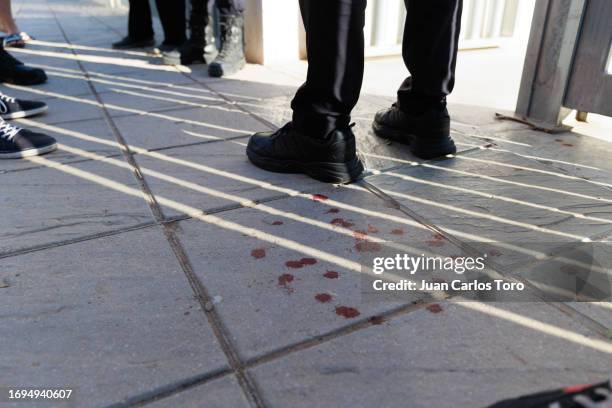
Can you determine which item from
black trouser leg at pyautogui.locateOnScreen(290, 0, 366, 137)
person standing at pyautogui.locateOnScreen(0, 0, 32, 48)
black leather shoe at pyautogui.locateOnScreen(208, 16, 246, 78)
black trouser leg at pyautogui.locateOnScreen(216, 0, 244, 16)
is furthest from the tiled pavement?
person standing at pyautogui.locateOnScreen(0, 0, 32, 48)

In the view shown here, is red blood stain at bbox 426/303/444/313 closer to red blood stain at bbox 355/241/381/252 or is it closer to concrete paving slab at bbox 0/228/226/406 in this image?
red blood stain at bbox 355/241/381/252

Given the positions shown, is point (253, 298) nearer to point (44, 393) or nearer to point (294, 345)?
point (294, 345)

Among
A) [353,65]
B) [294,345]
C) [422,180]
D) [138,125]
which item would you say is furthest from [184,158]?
[294,345]

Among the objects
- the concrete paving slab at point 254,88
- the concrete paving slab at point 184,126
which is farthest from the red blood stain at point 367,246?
the concrete paving slab at point 254,88

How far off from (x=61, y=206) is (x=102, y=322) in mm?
663

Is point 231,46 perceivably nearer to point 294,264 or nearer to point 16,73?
point 16,73

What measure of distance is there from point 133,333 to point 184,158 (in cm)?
105

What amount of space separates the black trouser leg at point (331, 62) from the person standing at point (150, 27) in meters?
2.85

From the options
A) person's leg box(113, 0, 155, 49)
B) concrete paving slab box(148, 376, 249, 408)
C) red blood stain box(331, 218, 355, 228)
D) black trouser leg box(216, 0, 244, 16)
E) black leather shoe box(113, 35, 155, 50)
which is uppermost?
black trouser leg box(216, 0, 244, 16)

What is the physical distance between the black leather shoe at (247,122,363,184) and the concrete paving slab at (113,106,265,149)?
0.42m

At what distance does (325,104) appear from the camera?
1638 millimetres

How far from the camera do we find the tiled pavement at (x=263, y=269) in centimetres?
90

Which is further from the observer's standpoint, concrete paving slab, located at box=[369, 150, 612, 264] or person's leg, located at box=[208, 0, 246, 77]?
person's leg, located at box=[208, 0, 246, 77]

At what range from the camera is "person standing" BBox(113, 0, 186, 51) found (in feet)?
13.3
